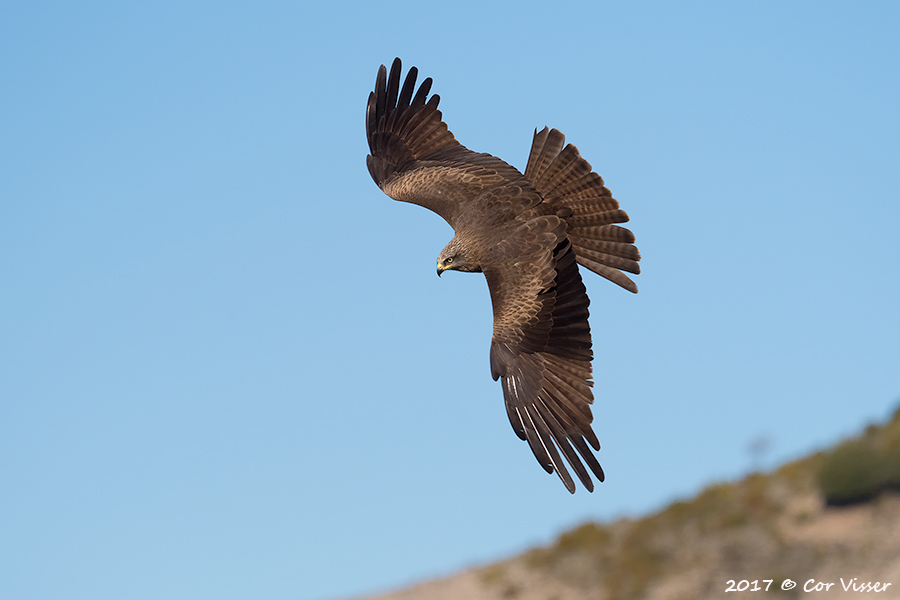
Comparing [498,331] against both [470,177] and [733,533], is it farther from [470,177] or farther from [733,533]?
[733,533]

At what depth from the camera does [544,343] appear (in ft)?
40.8

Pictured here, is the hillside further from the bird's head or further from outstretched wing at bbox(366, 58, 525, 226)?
the bird's head

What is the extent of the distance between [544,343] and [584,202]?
6.56 ft

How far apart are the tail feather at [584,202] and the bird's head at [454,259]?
1193 mm

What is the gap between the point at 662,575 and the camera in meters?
38.5

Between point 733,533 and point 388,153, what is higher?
point 388,153

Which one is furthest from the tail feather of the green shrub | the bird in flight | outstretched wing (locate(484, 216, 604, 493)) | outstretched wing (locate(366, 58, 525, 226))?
the green shrub

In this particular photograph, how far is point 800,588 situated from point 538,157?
1070 inches

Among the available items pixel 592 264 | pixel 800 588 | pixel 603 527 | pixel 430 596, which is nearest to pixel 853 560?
pixel 800 588

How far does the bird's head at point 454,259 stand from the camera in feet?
44.1

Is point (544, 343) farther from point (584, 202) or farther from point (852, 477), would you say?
point (852, 477)

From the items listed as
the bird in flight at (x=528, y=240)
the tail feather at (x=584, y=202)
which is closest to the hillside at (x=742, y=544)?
the tail feather at (x=584, y=202)

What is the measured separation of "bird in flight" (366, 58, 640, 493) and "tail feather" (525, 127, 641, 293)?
0.5 inches

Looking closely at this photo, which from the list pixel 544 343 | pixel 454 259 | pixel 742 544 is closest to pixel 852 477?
pixel 742 544
